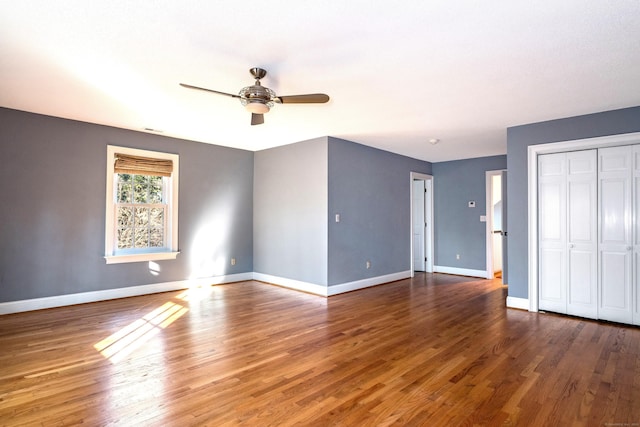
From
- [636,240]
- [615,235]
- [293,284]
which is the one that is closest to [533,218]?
[615,235]

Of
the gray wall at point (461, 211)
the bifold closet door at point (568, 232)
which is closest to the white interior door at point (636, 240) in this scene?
the bifold closet door at point (568, 232)

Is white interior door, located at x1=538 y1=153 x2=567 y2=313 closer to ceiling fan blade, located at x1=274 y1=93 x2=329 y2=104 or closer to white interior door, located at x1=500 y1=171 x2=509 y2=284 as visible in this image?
white interior door, located at x1=500 y1=171 x2=509 y2=284

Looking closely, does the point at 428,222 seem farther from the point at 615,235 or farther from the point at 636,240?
the point at 636,240

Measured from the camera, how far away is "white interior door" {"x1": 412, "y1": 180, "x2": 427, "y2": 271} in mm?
7695

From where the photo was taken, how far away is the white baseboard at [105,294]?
428 cm

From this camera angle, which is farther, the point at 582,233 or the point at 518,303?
the point at 518,303

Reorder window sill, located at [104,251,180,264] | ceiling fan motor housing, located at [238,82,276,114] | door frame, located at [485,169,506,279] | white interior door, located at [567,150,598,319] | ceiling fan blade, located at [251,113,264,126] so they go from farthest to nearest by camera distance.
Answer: door frame, located at [485,169,506,279] < window sill, located at [104,251,180,264] < white interior door, located at [567,150,598,319] < ceiling fan blade, located at [251,113,264,126] < ceiling fan motor housing, located at [238,82,276,114]

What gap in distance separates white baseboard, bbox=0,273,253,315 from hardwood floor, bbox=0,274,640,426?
0.19 meters

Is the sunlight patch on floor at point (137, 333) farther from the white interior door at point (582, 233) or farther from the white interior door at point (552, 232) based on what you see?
the white interior door at point (582, 233)

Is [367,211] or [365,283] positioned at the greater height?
[367,211]

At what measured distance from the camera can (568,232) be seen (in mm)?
4297

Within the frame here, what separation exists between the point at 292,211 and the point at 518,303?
11.7ft

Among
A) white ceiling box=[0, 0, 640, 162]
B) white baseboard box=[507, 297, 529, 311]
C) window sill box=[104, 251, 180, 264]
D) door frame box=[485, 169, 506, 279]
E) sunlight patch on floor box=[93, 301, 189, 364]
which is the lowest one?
sunlight patch on floor box=[93, 301, 189, 364]

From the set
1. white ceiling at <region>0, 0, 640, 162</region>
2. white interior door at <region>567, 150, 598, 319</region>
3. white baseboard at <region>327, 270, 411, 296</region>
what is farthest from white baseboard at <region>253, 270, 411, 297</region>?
white interior door at <region>567, 150, 598, 319</region>
